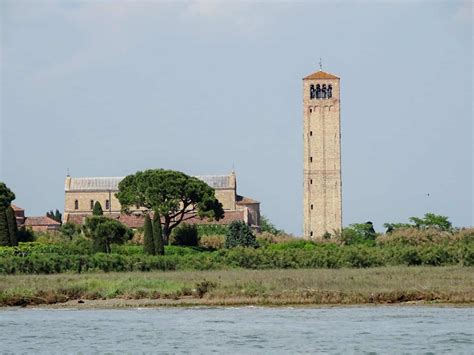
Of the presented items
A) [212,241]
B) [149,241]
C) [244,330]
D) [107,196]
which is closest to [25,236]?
[149,241]

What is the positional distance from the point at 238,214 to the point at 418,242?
2601cm

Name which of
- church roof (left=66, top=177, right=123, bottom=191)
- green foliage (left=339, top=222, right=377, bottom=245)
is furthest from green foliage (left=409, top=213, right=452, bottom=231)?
church roof (left=66, top=177, right=123, bottom=191)

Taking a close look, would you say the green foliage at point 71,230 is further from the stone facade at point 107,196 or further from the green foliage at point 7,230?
the stone facade at point 107,196

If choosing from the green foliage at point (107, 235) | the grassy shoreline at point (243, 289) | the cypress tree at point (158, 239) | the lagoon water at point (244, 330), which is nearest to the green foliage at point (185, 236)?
the green foliage at point (107, 235)

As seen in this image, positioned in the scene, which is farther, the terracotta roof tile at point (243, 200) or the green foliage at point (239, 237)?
the terracotta roof tile at point (243, 200)

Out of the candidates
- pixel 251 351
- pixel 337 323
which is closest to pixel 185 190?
pixel 337 323

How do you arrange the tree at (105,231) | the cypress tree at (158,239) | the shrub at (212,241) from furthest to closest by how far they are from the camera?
the shrub at (212,241), the tree at (105,231), the cypress tree at (158,239)

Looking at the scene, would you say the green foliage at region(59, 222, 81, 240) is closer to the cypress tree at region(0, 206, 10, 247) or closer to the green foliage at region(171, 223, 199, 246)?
the green foliage at region(171, 223, 199, 246)

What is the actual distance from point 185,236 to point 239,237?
474 centimetres

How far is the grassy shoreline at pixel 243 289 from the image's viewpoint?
3625cm

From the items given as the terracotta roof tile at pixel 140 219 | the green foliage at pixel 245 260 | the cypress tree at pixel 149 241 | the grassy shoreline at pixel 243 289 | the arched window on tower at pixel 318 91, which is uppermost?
the arched window on tower at pixel 318 91

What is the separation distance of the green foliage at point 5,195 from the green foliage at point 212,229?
1311 cm

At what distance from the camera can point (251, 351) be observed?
26266 mm

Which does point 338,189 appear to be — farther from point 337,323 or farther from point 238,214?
point 337,323
